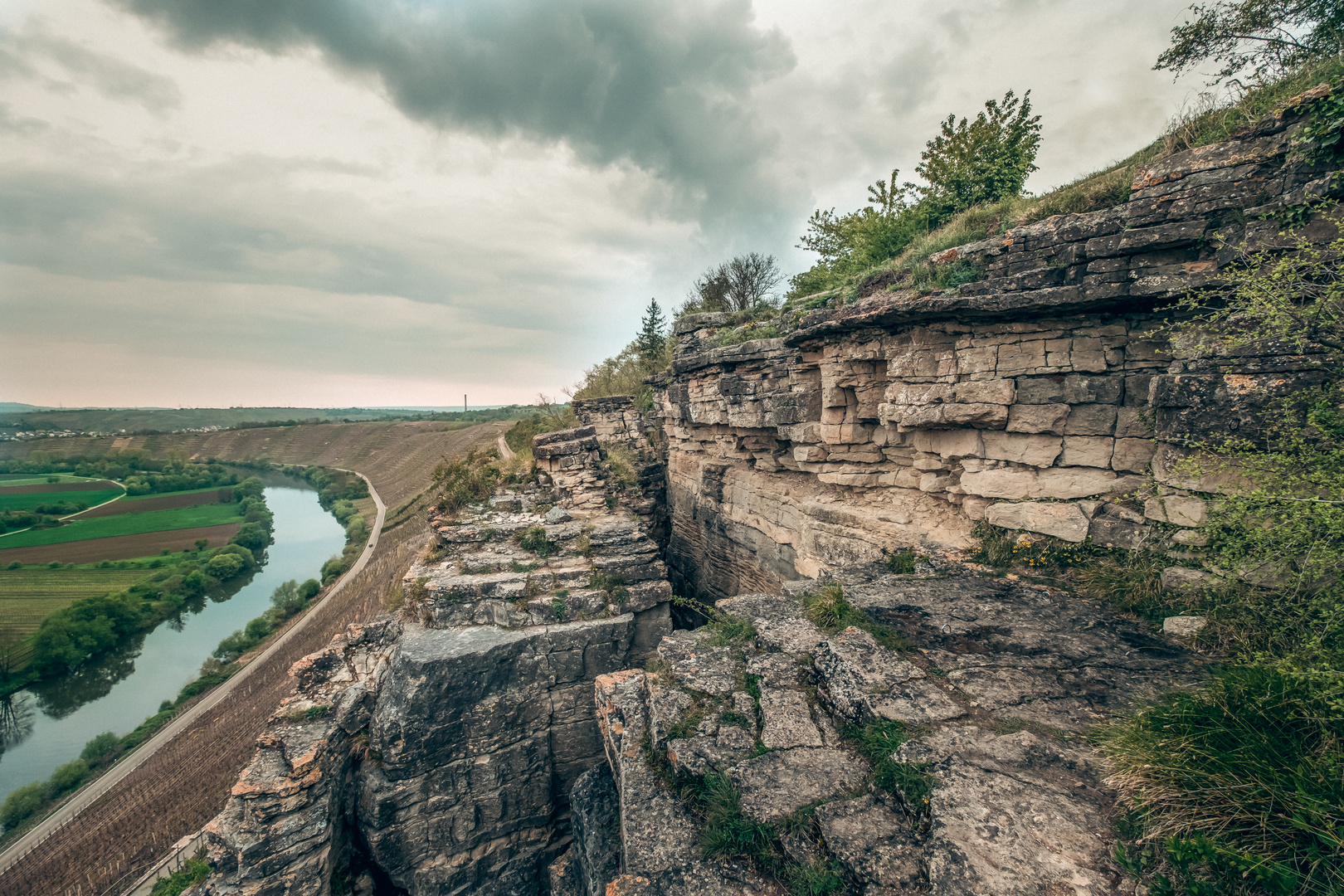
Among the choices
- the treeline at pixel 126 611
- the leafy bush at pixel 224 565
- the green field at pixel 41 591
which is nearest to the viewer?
the treeline at pixel 126 611

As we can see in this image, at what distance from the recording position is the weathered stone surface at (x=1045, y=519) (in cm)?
499

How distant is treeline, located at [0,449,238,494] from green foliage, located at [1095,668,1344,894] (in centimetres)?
7665

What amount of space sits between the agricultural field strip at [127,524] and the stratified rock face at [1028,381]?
56543 millimetres

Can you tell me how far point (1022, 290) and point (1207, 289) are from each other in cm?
136

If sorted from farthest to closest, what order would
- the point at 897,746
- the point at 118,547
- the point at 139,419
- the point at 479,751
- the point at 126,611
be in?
the point at 139,419
the point at 118,547
the point at 126,611
the point at 479,751
the point at 897,746

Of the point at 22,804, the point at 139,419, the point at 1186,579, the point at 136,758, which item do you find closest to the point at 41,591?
the point at 22,804

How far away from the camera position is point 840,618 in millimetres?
4836

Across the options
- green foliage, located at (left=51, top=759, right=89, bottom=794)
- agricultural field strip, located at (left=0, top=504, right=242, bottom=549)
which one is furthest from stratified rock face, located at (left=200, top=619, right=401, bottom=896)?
agricultural field strip, located at (left=0, top=504, right=242, bottom=549)

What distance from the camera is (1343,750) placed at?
204 cm

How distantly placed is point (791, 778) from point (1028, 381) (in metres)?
4.96

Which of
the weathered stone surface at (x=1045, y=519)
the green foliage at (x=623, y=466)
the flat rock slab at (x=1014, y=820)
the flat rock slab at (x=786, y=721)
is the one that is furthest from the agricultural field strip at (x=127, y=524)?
the weathered stone surface at (x=1045, y=519)

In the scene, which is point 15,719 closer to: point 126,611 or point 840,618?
point 126,611

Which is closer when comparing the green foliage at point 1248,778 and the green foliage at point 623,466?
the green foliage at point 1248,778

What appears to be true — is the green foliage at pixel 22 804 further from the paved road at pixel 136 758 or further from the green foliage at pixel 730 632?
the green foliage at pixel 730 632
